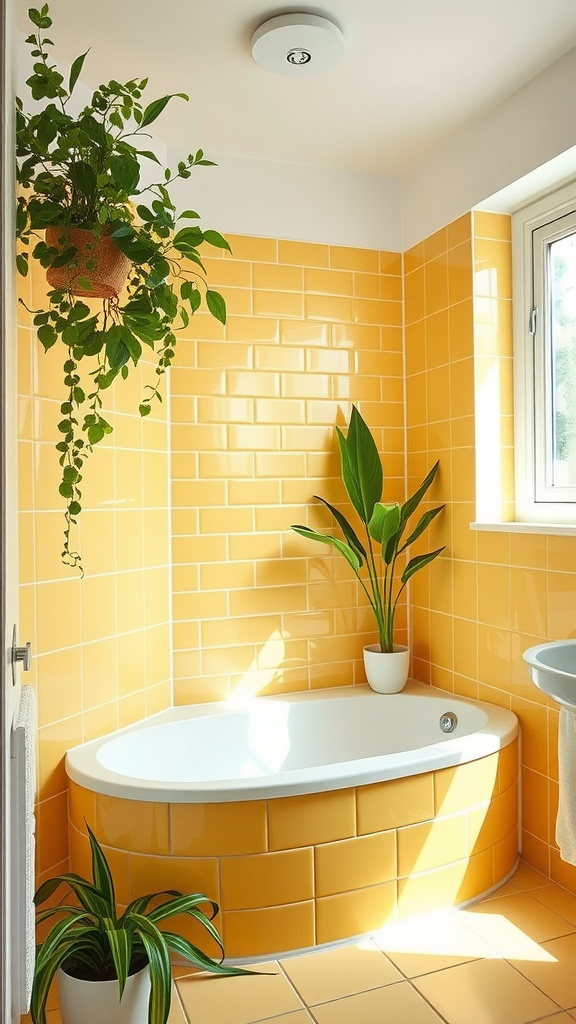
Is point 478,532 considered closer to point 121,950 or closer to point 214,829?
point 214,829

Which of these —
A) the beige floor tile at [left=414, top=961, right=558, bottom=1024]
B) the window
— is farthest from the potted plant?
the beige floor tile at [left=414, top=961, right=558, bottom=1024]

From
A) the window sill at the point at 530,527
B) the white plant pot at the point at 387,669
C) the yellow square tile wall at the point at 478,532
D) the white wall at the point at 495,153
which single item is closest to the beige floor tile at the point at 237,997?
the yellow square tile wall at the point at 478,532

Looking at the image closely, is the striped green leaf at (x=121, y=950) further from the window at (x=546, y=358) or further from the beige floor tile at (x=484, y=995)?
the window at (x=546, y=358)

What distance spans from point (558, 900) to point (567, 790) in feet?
1.69

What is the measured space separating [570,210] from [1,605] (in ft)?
7.98

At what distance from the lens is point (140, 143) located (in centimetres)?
277

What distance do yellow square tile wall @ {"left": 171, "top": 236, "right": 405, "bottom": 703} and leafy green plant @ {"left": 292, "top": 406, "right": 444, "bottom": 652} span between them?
0.14 meters

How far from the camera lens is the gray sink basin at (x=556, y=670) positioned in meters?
1.69

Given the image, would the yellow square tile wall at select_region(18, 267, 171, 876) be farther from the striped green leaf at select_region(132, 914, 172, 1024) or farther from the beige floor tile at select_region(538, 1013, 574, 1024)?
the beige floor tile at select_region(538, 1013, 574, 1024)

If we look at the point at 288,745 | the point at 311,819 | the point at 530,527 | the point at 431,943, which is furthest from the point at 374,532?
the point at 431,943

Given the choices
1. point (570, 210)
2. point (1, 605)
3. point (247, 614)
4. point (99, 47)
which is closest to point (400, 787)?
point (247, 614)

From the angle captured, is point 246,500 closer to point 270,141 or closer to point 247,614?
point 247,614

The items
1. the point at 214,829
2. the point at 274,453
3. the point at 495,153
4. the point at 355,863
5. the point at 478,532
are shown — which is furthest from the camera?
the point at 274,453

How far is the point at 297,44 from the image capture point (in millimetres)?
2240
